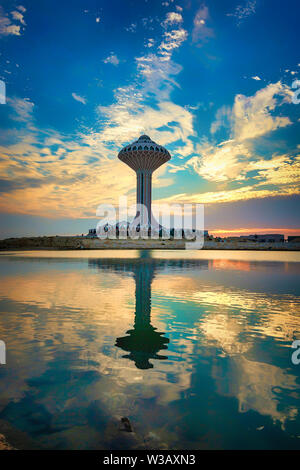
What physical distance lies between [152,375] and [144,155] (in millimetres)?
87729

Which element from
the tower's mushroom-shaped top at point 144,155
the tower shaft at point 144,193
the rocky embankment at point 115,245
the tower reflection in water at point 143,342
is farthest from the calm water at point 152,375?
the tower's mushroom-shaped top at point 144,155

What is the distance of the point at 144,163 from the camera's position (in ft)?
292

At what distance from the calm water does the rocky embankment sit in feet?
208

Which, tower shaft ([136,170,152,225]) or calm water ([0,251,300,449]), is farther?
tower shaft ([136,170,152,225])

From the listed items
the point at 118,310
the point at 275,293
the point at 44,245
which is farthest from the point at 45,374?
the point at 44,245

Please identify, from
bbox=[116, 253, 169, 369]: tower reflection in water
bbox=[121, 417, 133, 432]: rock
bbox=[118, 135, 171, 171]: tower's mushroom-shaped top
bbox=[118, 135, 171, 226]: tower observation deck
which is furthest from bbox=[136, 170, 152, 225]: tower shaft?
bbox=[121, 417, 133, 432]: rock

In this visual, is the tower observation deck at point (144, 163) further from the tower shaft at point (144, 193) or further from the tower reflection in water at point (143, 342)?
the tower reflection in water at point (143, 342)

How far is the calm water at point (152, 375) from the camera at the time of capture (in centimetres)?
277

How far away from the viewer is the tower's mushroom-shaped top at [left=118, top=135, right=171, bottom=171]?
87188 millimetres

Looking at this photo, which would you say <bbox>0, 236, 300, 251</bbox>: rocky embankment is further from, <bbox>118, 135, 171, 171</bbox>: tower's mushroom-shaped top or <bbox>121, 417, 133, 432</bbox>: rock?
<bbox>121, 417, 133, 432</bbox>: rock

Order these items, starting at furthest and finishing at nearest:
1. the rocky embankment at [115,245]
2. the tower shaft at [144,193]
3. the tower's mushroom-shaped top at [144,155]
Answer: the tower shaft at [144,193], the tower's mushroom-shaped top at [144,155], the rocky embankment at [115,245]

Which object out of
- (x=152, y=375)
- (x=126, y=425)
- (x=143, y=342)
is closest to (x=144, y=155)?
(x=143, y=342)

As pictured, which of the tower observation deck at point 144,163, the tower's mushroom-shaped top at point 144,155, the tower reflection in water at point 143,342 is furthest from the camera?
the tower observation deck at point 144,163
